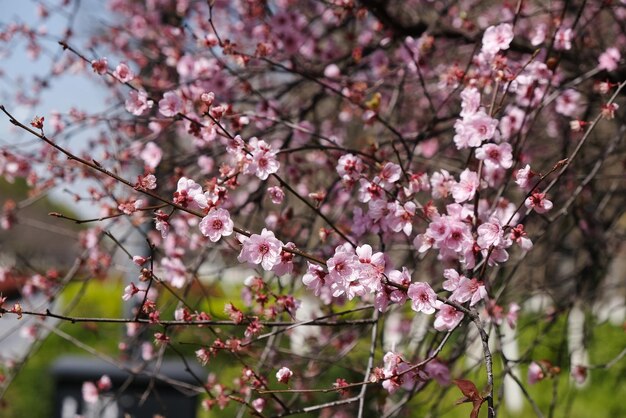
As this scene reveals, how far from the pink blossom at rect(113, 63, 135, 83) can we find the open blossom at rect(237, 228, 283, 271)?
1.04 meters

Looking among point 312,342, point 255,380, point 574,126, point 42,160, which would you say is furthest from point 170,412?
point 574,126

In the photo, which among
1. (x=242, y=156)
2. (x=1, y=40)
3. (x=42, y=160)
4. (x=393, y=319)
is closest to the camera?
(x=242, y=156)

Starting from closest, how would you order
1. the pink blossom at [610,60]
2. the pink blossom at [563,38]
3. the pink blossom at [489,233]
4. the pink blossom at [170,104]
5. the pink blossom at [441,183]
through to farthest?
the pink blossom at [489,233]
the pink blossom at [441,183]
the pink blossom at [170,104]
the pink blossom at [563,38]
the pink blossom at [610,60]

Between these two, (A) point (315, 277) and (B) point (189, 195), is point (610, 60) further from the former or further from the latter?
(B) point (189, 195)

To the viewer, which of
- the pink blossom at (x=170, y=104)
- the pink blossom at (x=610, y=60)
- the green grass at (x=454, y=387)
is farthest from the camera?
the green grass at (x=454, y=387)

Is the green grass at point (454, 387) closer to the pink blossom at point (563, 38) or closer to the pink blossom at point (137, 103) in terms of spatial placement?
the pink blossom at point (137, 103)

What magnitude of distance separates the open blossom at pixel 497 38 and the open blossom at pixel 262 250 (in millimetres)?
1166

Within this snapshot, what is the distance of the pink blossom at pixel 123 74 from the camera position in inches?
→ 102

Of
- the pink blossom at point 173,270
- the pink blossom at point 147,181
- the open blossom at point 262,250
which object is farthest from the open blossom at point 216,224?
the pink blossom at point 173,270

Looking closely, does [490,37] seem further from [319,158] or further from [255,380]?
[319,158]

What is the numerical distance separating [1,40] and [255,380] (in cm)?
329

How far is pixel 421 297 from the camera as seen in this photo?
1.93m

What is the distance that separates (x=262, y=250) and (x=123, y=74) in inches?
42.8

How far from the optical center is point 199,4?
15.8 ft
